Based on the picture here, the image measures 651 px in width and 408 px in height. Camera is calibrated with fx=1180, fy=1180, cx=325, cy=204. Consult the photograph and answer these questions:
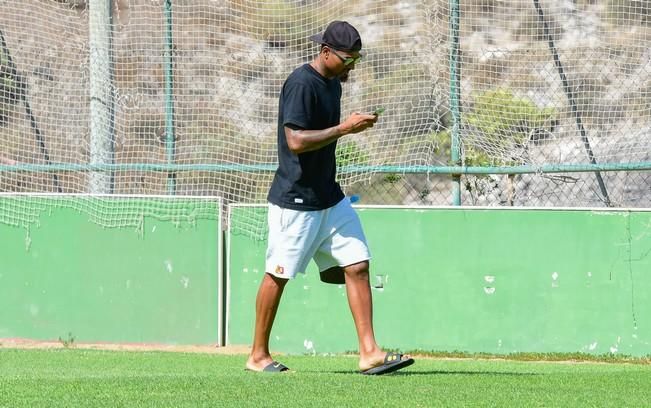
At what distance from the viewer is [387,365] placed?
6609 mm

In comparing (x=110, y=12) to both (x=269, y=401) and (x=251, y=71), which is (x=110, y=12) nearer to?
(x=251, y=71)

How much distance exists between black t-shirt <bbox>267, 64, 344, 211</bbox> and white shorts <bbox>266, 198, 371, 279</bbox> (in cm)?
6

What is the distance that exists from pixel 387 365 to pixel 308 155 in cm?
129

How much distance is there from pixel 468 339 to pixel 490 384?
392 centimetres

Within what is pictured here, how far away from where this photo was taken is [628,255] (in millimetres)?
9531

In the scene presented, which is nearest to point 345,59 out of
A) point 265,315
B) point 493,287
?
point 265,315

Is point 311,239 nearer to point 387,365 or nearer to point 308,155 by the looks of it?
point 308,155

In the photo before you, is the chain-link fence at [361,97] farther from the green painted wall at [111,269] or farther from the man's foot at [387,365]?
the man's foot at [387,365]

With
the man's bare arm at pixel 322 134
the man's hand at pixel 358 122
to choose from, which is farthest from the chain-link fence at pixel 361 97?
the man's hand at pixel 358 122

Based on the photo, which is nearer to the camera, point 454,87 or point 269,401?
point 269,401

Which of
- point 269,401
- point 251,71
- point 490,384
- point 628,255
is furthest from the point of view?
point 251,71

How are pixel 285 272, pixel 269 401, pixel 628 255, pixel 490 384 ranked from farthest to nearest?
pixel 628 255 < pixel 285 272 < pixel 490 384 < pixel 269 401

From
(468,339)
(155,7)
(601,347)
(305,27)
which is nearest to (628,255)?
(601,347)

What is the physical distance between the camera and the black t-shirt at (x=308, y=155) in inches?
265
